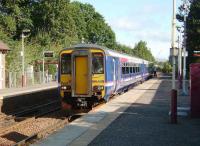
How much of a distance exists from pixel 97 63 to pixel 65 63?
1.36m

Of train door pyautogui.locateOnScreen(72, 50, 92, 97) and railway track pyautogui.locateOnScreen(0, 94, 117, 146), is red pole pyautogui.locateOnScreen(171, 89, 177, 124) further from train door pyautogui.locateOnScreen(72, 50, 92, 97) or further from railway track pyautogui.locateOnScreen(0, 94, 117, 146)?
train door pyautogui.locateOnScreen(72, 50, 92, 97)

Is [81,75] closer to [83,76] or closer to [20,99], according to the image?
[83,76]

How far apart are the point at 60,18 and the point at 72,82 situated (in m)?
54.6

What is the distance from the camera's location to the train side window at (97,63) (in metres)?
21.4

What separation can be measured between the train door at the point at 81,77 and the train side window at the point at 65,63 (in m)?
0.39

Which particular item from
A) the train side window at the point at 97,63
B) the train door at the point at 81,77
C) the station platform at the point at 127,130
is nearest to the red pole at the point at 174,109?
the station platform at the point at 127,130

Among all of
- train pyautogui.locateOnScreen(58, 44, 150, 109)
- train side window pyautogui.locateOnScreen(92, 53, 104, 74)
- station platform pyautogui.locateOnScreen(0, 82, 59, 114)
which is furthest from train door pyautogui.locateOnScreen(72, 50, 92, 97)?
station platform pyautogui.locateOnScreen(0, 82, 59, 114)

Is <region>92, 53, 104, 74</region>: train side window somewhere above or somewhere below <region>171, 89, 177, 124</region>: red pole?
above

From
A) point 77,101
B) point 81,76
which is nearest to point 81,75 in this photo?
point 81,76

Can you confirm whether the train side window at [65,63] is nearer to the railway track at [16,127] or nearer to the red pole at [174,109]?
the railway track at [16,127]

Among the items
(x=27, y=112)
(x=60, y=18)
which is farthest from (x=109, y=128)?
(x=60, y=18)

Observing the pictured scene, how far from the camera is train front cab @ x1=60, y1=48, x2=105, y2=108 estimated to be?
21.1 meters

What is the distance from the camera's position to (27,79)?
55.7 meters

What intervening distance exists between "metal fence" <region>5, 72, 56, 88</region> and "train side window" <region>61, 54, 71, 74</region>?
1069 inches
